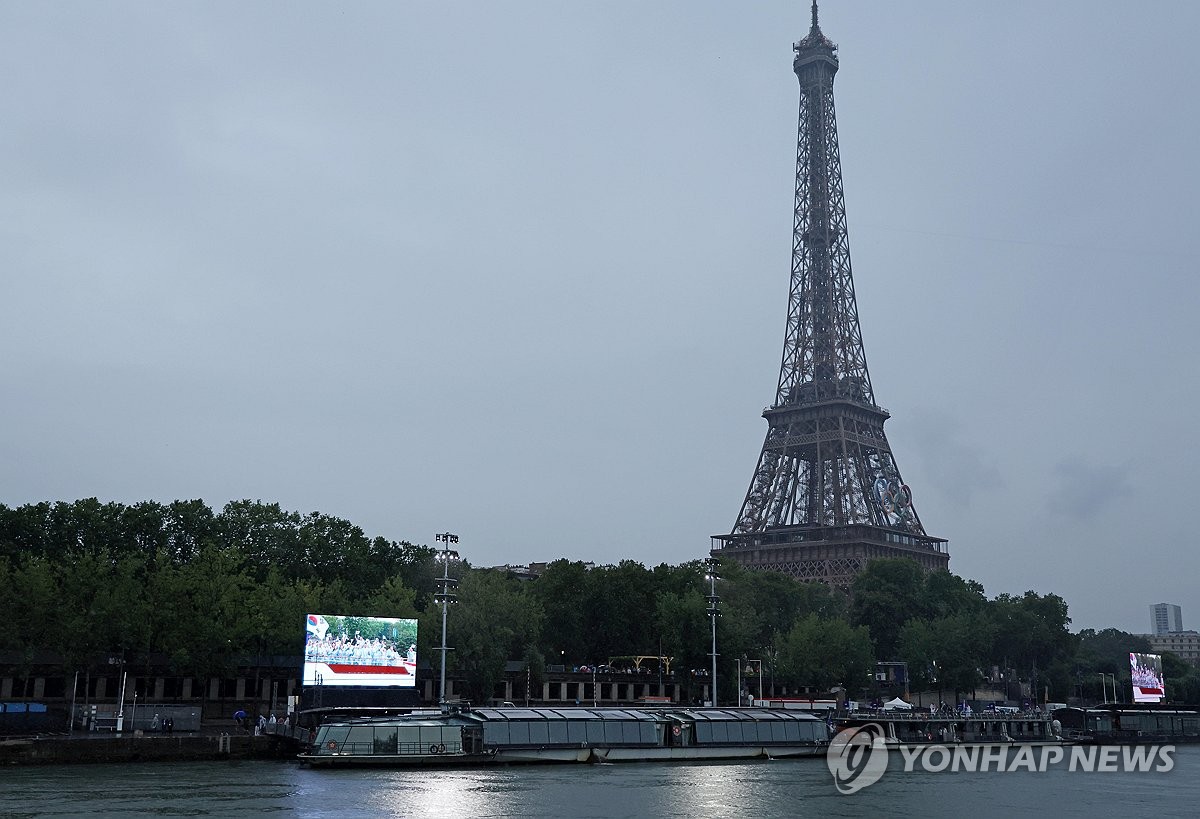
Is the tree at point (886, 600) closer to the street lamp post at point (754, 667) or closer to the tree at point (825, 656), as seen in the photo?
the tree at point (825, 656)

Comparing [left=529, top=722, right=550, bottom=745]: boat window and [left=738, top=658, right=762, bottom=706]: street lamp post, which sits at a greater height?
[left=738, top=658, right=762, bottom=706]: street lamp post

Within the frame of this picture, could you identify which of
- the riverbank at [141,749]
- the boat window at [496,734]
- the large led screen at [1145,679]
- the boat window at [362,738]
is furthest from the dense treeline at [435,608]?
the boat window at [496,734]

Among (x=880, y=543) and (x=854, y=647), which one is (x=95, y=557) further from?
(x=880, y=543)

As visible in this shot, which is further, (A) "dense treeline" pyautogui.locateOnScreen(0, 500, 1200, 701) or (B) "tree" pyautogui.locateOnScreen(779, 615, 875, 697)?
(B) "tree" pyautogui.locateOnScreen(779, 615, 875, 697)

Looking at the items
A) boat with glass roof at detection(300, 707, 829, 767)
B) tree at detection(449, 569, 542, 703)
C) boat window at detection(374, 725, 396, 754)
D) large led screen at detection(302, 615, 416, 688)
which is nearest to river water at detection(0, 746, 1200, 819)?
boat with glass roof at detection(300, 707, 829, 767)

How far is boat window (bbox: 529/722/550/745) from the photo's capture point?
8112 centimetres

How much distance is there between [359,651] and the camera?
292ft

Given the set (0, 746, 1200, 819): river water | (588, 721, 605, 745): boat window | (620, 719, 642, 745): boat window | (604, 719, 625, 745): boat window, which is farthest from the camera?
(620, 719, 642, 745): boat window

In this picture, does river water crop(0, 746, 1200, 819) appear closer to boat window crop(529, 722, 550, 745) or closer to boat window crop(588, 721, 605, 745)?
boat window crop(529, 722, 550, 745)

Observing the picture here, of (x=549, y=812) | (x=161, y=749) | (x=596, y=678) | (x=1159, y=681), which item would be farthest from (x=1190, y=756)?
(x=161, y=749)

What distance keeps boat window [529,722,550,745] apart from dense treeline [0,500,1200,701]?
92.7ft

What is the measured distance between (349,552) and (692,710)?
4497 centimetres

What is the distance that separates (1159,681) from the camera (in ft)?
441

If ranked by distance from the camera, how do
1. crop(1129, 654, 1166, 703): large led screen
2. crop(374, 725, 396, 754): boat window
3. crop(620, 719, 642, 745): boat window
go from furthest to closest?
crop(1129, 654, 1166, 703): large led screen → crop(620, 719, 642, 745): boat window → crop(374, 725, 396, 754): boat window
